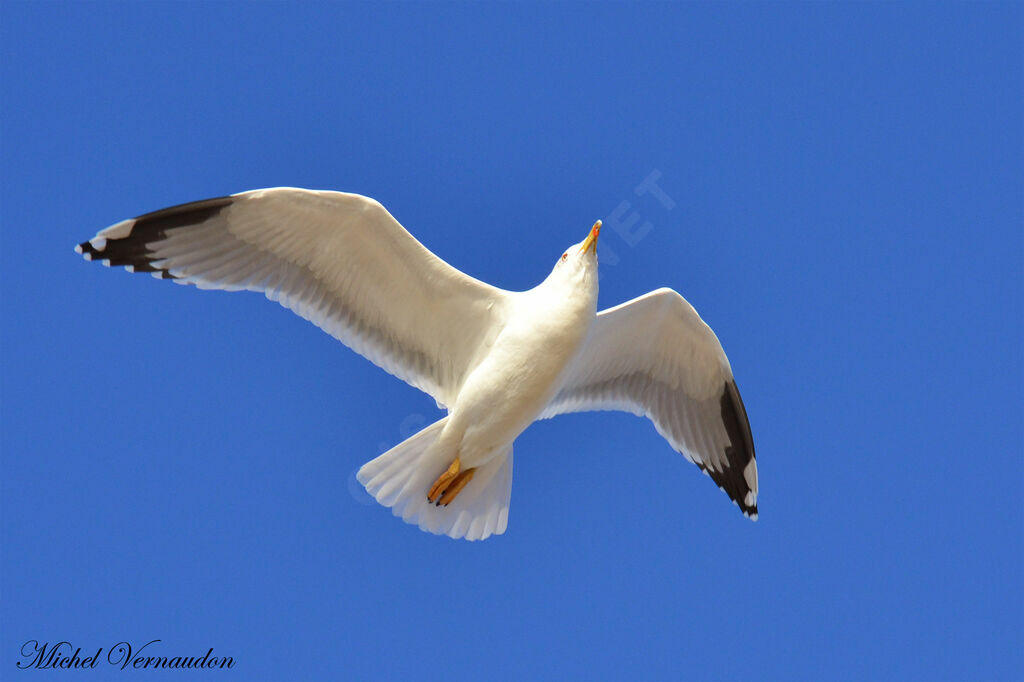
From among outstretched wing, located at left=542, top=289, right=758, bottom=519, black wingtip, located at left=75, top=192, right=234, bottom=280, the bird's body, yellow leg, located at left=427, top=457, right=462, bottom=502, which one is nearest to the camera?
the bird's body

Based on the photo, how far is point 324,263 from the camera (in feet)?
19.9

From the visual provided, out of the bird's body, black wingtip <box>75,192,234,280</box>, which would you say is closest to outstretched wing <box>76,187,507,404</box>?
black wingtip <box>75,192,234,280</box>

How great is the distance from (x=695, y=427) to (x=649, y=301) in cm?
93

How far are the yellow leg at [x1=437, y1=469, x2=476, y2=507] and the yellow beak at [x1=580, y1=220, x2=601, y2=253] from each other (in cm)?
128

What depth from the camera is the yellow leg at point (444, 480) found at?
6.08 m

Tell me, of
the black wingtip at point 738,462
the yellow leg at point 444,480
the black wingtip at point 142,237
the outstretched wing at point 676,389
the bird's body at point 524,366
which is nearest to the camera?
the bird's body at point 524,366

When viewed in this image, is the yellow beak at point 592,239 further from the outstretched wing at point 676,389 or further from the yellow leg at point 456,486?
the yellow leg at point 456,486

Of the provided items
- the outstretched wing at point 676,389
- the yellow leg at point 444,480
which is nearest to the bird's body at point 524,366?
the yellow leg at point 444,480

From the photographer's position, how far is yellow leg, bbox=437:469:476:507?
6.15 m

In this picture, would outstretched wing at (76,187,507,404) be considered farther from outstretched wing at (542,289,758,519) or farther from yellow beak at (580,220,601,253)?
outstretched wing at (542,289,758,519)

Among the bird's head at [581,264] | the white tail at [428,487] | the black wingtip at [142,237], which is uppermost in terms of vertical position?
the bird's head at [581,264]

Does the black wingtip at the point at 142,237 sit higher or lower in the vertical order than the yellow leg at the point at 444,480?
higher

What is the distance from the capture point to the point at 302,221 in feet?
19.4

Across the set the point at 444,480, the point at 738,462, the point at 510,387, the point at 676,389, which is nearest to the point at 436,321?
the point at 510,387
